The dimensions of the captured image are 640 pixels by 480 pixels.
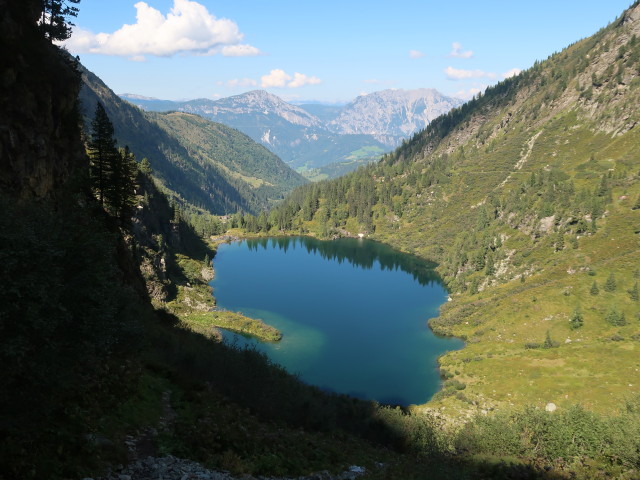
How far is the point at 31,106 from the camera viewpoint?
37.7 metres

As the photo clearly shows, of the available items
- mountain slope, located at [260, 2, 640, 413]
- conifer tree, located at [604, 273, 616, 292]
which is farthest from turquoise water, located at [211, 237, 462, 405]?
conifer tree, located at [604, 273, 616, 292]

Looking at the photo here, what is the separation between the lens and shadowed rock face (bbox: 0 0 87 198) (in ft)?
112

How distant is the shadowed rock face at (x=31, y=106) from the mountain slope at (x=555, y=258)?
63710mm

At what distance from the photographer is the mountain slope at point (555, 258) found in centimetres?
6719

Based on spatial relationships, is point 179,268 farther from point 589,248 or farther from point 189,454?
point 589,248

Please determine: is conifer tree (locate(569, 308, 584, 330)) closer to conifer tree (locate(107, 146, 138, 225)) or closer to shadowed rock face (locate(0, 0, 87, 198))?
conifer tree (locate(107, 146, 138, 225))

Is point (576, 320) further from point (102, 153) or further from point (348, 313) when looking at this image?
point (102, 153)

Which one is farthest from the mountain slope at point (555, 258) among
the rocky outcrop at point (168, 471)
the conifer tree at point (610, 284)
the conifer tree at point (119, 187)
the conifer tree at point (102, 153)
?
the conifer tree at point (102, 153)

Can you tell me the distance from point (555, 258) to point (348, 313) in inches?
2374

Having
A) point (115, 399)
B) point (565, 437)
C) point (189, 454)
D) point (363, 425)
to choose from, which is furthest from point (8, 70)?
point (565, 437)

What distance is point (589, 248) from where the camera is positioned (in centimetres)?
10369

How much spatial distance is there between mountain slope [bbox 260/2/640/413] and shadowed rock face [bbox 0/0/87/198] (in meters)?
63.7

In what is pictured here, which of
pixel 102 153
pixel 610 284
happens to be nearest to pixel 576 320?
pixel 610 284

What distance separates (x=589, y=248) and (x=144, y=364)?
113 meters
